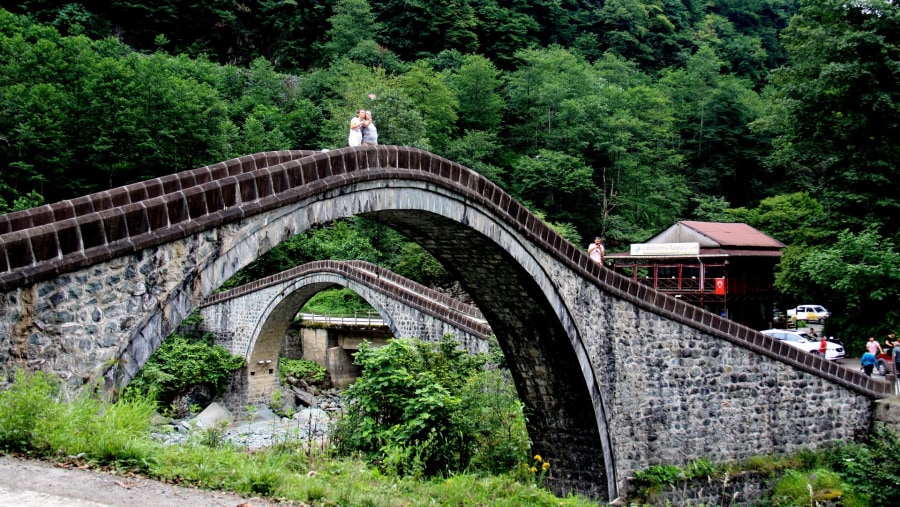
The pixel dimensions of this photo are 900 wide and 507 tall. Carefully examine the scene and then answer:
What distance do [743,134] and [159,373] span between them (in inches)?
1411

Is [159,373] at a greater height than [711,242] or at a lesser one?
lesser

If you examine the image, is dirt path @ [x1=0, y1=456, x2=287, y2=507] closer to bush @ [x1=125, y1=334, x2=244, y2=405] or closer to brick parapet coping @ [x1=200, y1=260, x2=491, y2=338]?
brick parapet coping @ [x1=200, y1=260, x2=491, y2=338]

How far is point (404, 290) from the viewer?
1753 centimetres

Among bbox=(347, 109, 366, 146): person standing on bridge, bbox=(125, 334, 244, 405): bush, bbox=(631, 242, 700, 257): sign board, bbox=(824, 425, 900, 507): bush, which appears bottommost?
bbox=(125, 334, 244, 405): bush

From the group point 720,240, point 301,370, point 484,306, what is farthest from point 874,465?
point 301,370

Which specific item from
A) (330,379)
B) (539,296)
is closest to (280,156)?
(539,296)

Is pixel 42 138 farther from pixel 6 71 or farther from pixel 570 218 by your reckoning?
pixel 570 218

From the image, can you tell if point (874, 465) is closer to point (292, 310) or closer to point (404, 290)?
point (404, 290)

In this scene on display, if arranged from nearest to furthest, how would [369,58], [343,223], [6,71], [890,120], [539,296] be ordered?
[539,296], [890,120], [6,71], [343,223], [369,58]

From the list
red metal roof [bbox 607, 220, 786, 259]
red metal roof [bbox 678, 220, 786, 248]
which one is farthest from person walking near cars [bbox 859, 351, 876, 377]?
red metal roof [bbox 678, 220, 786, 248]

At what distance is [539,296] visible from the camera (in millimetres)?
10078

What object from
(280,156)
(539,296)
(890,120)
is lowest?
(539,296)

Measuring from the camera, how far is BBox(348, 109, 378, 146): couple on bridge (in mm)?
8383

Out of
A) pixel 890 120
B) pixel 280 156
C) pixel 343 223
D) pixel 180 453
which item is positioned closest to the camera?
pixel 180 453
